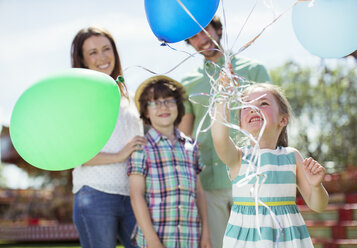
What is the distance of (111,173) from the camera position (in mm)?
2283

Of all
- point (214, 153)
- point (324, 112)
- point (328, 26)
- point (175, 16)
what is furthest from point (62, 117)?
point (324, 112)

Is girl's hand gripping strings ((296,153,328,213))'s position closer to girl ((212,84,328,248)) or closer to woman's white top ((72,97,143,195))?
girl ((212,84,328,248))

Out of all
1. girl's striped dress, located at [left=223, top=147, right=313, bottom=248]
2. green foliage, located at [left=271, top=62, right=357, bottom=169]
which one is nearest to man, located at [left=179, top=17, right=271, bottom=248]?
girl's striped dress, located at [left=223, top=147, right=313, bottom=248]

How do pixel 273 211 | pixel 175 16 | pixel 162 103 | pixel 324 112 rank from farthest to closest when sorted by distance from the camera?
pixel 324 112
pixel 162 103
pixel 273 211
pixel 175 16

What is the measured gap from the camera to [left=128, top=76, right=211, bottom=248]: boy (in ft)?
7.19

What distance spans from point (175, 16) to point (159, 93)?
758 mm

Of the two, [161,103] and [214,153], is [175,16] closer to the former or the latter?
[161,103]

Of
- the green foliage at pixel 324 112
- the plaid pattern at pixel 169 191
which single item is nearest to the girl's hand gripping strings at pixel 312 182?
the plaid pattern at pixel 169 191

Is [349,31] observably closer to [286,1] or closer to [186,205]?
[286,1]

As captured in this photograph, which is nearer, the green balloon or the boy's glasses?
the green balloon

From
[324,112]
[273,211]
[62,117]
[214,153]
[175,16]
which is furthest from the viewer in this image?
[324,112]

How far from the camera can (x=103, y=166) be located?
7.50 feet

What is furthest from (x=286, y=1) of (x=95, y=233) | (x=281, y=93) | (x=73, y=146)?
(x=95, y=233)

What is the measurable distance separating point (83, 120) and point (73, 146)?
10 centimetres
